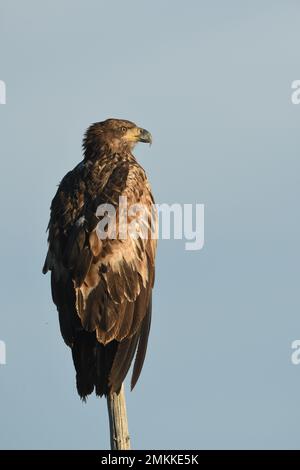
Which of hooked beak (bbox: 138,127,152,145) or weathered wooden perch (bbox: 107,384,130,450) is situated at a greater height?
hooked beak (bbox: 138,127,152,145)

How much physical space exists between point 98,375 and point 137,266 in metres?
1.53

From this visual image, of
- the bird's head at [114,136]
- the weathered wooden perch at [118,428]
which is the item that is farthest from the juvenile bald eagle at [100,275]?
the bird's head at [114,136]

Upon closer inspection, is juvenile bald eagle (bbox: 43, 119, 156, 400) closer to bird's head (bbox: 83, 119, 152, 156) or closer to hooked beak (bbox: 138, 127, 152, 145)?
bird's head (bbox: 83, 119, 152, 156)

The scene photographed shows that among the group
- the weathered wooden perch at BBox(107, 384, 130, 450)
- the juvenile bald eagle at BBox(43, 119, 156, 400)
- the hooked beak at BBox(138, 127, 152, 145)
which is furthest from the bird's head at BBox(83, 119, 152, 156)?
the weathered wooden perch at BBox(107, 384, 130, 450)

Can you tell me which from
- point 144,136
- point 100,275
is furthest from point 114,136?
point 100,275

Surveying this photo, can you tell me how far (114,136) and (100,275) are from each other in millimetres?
2801

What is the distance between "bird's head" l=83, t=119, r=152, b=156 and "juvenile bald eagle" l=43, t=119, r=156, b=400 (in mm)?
861

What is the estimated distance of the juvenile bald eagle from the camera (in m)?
15.9

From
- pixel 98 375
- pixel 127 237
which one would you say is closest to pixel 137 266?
pixel 127 237

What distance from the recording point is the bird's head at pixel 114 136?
18031 millimetres

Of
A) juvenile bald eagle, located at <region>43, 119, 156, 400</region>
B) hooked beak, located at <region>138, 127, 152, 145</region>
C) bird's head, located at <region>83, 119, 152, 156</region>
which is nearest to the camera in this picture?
juvenile bald eagle, located at <region>43, 119, 156, 400</region>

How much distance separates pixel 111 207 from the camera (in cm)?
1648

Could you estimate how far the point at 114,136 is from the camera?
18.2 metres

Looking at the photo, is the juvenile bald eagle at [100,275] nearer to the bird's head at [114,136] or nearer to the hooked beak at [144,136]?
the bird's head at [114,136]
